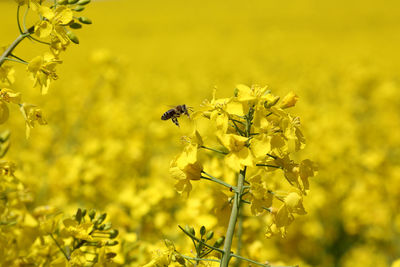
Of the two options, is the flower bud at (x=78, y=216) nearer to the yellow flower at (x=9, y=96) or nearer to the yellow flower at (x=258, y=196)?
the yellow flower at (x=9, y=96)

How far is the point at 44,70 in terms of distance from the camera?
5.43 ft

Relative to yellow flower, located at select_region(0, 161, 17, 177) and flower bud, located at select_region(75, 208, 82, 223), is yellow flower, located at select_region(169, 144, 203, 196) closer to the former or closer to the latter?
flower bud, located at select_region(75, 208, 82, 223)

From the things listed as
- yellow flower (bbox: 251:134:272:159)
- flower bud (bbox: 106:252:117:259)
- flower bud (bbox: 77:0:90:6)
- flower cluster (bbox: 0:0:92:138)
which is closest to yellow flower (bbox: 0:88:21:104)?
flower cluster (bbox: 0:0:92:138)

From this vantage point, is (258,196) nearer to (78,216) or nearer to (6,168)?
(78,216)

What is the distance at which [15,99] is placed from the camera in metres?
1.58

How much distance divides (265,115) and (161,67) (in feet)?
55.0

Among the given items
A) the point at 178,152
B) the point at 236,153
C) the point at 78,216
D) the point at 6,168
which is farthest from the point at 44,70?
the point at 178,152

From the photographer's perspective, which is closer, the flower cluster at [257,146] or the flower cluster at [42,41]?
the flower cluster at [257,146]

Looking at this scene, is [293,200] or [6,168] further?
[6,168]

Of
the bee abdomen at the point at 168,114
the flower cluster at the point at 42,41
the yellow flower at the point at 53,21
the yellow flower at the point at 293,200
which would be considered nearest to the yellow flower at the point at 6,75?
the flower cluster at the point at 42,41

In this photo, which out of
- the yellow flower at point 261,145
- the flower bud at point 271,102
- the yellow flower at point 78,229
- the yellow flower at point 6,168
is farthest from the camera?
the yellow flower at point 6,168

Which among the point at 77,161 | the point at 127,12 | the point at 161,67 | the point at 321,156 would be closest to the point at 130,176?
the point at 77,161

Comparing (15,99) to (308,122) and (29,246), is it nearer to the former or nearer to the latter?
(29,246)

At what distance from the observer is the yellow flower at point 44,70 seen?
5.32 feet
